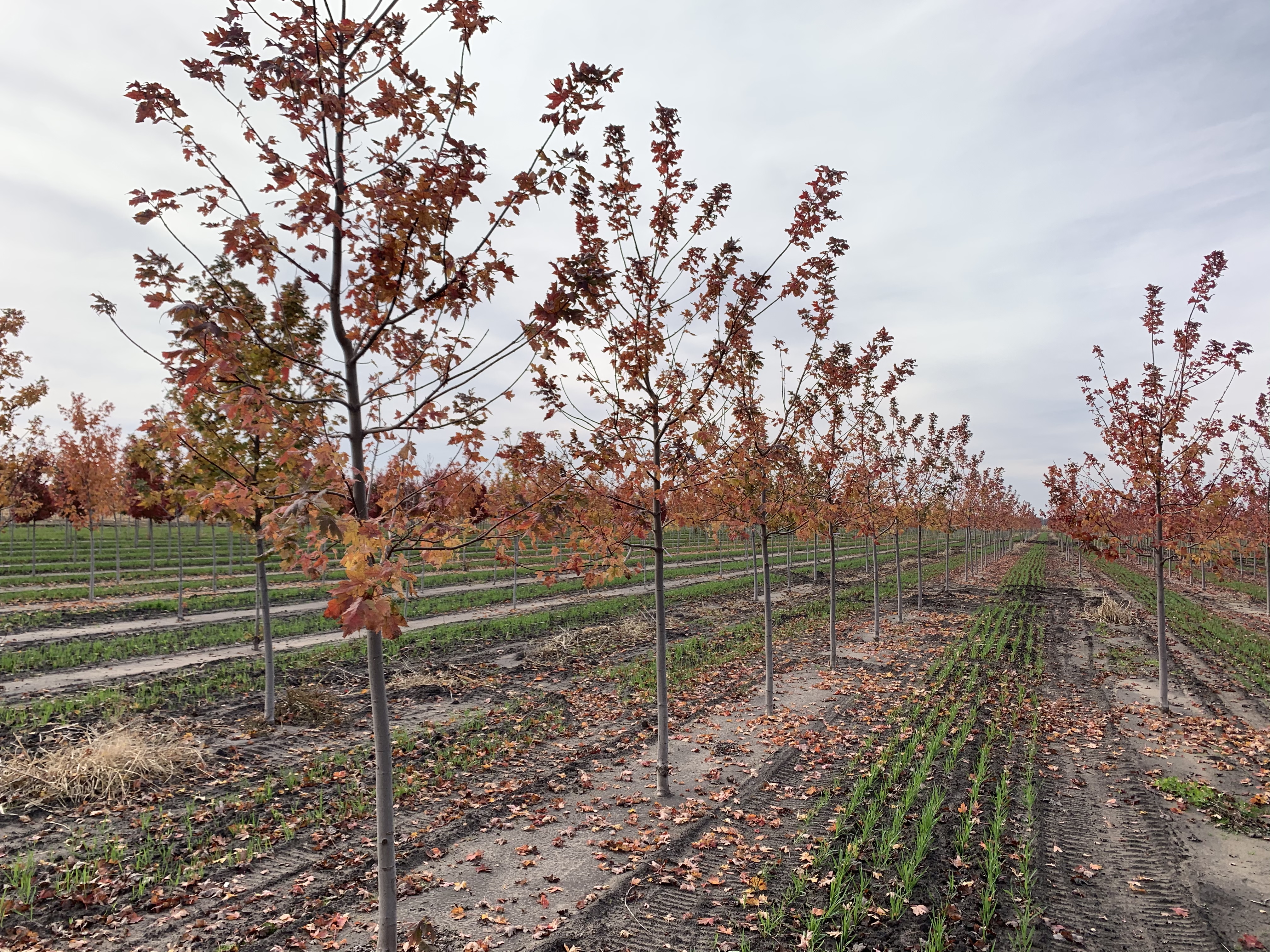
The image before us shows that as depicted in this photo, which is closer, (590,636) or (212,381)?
(212,381)

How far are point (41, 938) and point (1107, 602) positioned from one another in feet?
75.5

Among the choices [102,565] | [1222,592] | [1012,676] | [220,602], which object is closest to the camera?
[1012,676]

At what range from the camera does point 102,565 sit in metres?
28.9

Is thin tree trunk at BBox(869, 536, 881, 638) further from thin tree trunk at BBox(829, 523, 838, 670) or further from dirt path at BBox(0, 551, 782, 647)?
dirt path at BBox(0, 551, 782, 647)

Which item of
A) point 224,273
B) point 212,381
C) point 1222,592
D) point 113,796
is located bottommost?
point 1222,592

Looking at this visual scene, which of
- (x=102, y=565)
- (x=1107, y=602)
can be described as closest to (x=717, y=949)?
(x=1107, y=602)

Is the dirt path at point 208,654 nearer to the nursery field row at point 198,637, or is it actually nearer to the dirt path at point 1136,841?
the nursery field row at point 198,637

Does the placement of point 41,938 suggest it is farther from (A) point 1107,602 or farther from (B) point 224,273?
(A) point 1107,602

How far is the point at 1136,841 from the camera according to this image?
5.58 metres

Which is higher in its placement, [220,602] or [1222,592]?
[220,602]

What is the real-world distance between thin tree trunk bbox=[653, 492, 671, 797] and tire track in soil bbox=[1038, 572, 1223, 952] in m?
3.30

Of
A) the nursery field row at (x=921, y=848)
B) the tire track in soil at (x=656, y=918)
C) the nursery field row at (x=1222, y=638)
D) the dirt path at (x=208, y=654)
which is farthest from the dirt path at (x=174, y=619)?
the nursery field row at (x=1222, y=638)

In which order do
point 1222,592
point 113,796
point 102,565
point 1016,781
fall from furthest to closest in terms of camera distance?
point 102,565 < point 1222,592 < point 1016,781 < point 113,796

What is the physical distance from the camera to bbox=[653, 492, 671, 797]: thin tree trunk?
641 centimetres
